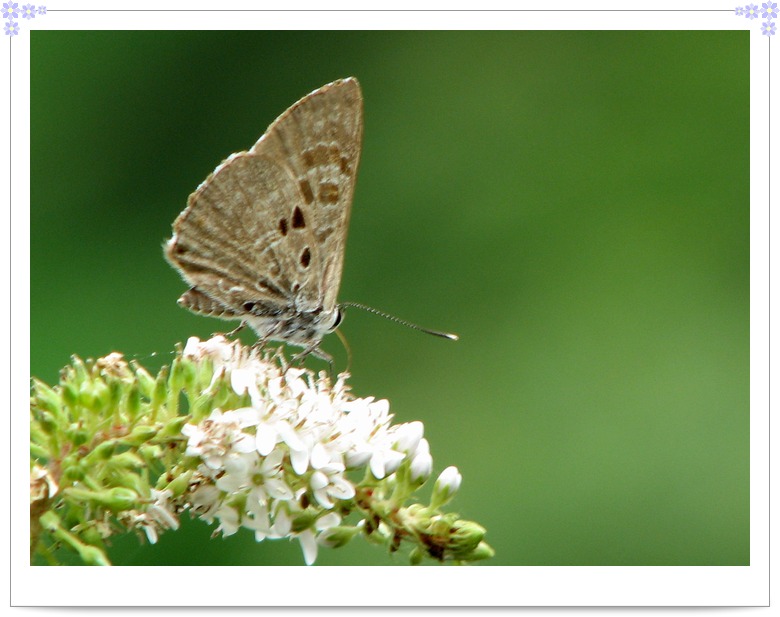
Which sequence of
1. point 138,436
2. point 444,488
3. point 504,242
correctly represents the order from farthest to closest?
point 504,242
point 444,488
point 138,436

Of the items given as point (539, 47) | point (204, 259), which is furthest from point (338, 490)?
point (539, 47)

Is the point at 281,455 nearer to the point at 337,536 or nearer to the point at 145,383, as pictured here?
the point at 337,536

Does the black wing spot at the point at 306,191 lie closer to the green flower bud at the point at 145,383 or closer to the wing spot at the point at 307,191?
the wing spot at the point at 307,191

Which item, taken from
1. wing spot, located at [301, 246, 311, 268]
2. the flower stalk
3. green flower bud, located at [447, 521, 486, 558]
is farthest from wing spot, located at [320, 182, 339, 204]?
green flower bud, located at [447, 521, 486, 558]

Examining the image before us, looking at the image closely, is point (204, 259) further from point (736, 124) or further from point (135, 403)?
point (736, 124)
